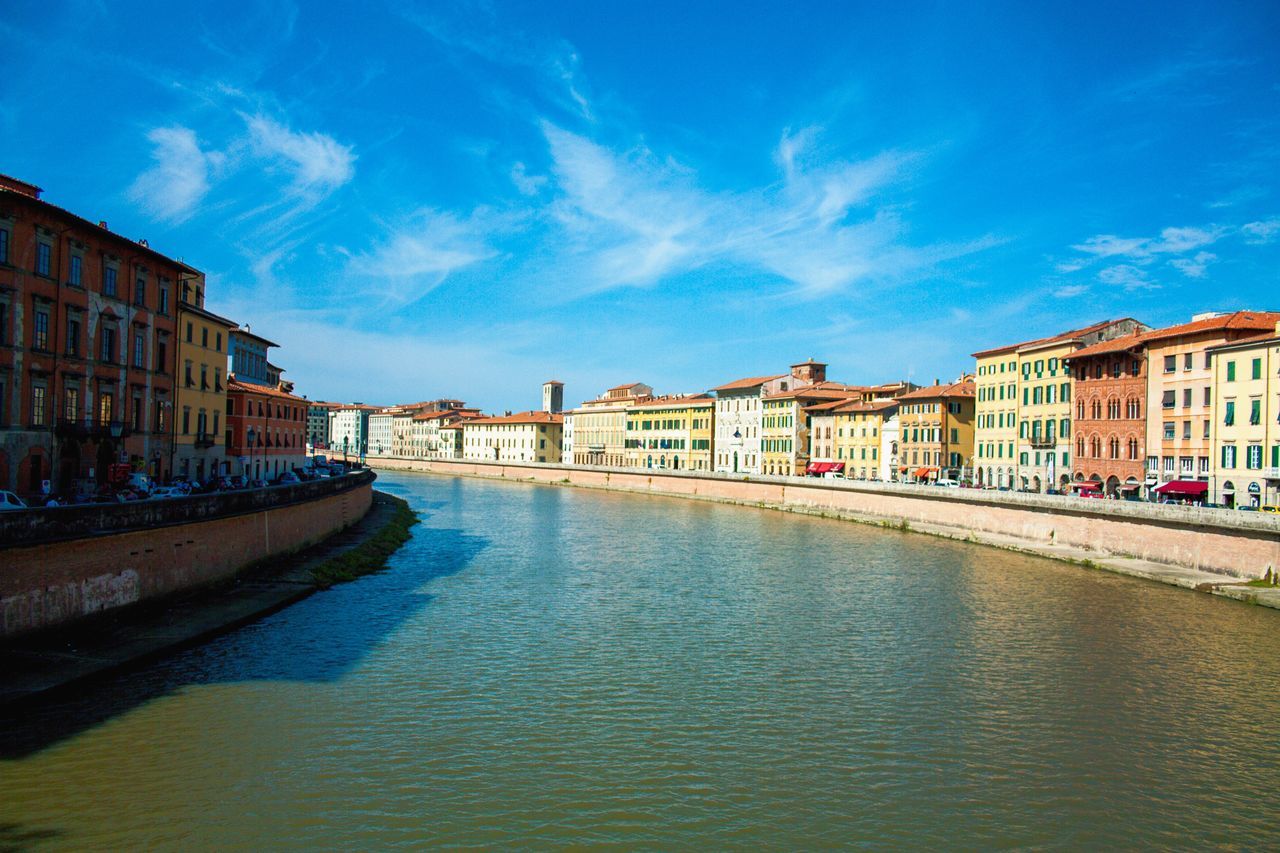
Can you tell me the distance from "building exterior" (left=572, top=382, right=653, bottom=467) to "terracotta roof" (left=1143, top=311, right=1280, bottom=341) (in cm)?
7643

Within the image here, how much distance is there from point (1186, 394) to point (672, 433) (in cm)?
6815

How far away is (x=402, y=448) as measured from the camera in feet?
588

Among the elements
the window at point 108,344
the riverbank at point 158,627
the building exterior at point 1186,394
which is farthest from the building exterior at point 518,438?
the riverbank at point 158,627

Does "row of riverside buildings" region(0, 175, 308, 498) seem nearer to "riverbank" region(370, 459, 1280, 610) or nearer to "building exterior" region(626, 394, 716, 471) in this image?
"riverbank" region(370, 459, 1280, 610)

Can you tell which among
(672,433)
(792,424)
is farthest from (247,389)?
(672,433)

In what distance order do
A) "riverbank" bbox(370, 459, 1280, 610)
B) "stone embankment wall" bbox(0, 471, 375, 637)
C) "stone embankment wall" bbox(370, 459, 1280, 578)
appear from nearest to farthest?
"stone embankment wall" bbox(0, 471, 375, 637) → "riverbank" bbox(370, 459, 1280, 610) → "stone embankment wall" bbox(370, 459, 1280, 578)

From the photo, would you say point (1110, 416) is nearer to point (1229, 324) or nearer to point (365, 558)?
point (1229, 324)

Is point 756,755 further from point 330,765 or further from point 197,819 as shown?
point 197,819

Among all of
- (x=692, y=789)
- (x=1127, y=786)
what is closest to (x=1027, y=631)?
(x=1127, y=786)

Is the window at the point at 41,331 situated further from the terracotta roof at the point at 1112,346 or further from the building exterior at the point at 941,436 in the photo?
the building exterior at the point at 941,436

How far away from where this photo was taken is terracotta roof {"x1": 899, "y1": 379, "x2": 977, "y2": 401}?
69.8 meters

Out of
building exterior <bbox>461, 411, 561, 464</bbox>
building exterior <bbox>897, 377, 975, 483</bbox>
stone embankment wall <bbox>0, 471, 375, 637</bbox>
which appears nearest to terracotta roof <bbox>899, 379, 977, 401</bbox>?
building exterior <bbox>897, 377, 975, 483</bbox>

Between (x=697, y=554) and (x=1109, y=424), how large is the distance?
28.3 metres

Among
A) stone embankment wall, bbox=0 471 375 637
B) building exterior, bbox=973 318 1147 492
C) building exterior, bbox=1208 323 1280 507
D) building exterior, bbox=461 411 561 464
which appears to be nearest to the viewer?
stone embankment wall, bbox=0 471 375 637
